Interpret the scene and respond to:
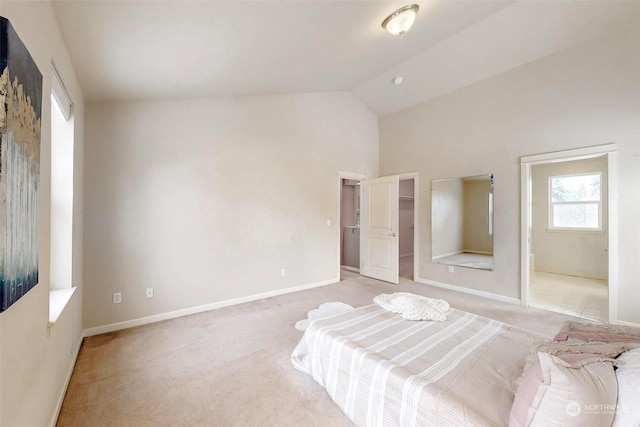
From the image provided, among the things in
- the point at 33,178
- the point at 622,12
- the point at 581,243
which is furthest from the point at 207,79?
the point at 581,243

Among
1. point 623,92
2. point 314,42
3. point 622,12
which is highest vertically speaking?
point 622,12

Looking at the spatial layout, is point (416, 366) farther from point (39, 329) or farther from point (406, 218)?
point (406, 218)

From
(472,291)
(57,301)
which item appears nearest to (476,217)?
(472,291)

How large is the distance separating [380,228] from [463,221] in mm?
1383

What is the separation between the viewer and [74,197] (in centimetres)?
223

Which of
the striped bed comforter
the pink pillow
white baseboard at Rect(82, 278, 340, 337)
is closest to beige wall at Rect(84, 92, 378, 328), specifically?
white baseboard at Rect(82, 278, 340, 337)

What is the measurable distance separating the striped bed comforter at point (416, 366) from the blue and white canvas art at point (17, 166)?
5.04ft

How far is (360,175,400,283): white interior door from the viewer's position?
4648 mm

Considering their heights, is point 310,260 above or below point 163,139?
below

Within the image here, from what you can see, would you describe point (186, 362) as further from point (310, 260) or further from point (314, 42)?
point (314, 42)

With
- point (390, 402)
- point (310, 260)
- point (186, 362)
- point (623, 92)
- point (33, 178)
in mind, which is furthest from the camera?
point (310, 260)

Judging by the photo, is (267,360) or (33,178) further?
(267,360)

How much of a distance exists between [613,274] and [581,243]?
108 inches

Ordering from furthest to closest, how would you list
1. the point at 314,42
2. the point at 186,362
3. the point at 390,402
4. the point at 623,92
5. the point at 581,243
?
the point at 581,243 < the point at 623,92 < the point at 314,42 < the point at 186,362 < the point at 390,402
